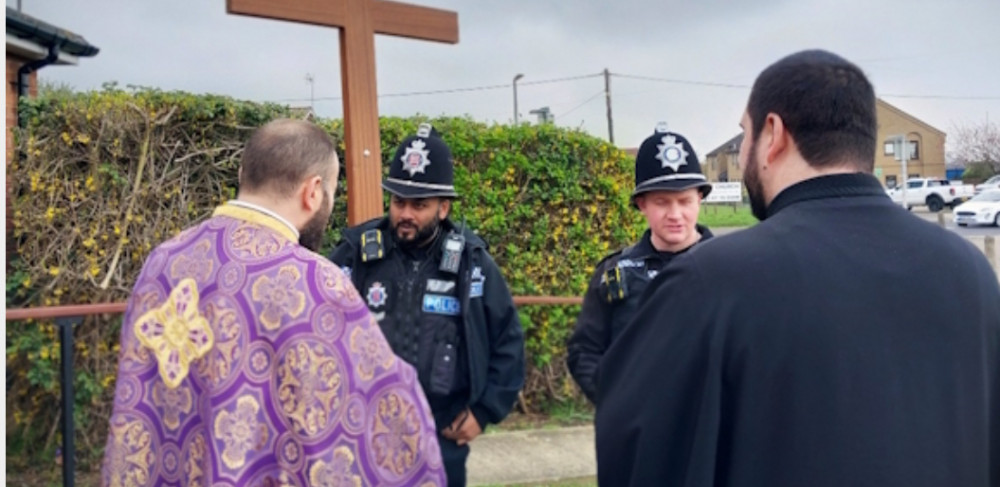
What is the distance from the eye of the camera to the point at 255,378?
1.88m

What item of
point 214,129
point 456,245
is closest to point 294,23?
point 456,245

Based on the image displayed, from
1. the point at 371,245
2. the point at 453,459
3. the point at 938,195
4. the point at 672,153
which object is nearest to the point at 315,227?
the point at 371,245

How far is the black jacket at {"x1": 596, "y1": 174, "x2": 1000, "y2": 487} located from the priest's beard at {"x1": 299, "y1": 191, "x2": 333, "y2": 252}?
108 cm

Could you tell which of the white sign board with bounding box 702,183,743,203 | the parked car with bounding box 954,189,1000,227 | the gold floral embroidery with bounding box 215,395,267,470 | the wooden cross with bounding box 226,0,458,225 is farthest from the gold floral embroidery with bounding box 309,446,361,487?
the white sign board with bounding box 702,183,743,203

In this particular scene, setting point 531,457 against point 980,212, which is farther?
point 980,212

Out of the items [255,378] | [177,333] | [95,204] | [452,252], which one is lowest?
[255,378]

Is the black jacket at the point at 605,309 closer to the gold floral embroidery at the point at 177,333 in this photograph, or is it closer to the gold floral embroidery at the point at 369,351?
the gold floral embroidery at the point at 369,351

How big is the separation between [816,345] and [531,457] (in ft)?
14.8

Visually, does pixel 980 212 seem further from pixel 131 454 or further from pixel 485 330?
pixel 131 454

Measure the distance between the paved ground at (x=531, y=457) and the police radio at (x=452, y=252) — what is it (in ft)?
8.14

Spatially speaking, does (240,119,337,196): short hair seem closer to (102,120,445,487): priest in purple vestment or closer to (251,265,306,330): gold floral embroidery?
(102,120,445,487): priest in purple vestment

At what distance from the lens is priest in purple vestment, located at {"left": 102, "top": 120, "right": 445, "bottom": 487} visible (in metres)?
1.88

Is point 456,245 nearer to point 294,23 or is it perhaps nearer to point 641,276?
point 641,276

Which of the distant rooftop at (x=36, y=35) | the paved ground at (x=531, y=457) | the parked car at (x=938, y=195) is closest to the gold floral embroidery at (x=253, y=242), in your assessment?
the paved ground at (x=531, y=457)
